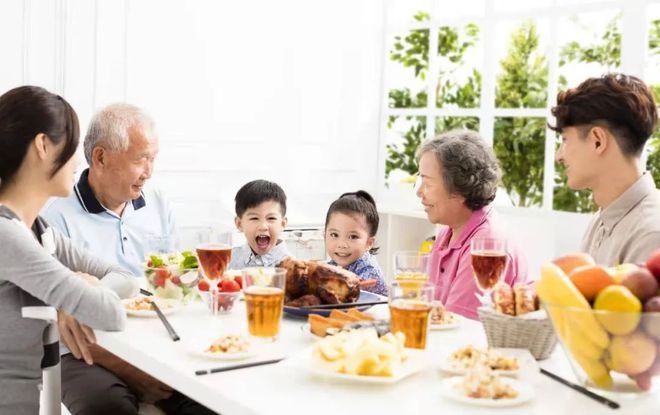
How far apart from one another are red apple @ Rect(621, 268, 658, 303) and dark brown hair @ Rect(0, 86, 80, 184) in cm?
146

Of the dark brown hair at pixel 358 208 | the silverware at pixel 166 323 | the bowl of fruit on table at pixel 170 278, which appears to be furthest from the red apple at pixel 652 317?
the dark brown hair at pixel 358 208

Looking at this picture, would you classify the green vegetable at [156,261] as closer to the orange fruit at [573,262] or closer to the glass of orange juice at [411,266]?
the glass of orange juice at [411,266]

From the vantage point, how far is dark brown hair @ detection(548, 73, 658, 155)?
8.01 ft

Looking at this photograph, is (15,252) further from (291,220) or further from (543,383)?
(291,220)

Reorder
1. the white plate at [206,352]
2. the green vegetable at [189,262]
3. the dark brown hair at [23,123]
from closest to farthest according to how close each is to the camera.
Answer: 1. the white plate at [206,352]
2. the dark brown hair at [23,123]
3. the green vegetable at [189,262]

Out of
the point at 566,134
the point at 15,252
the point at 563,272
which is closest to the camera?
the point at 563,272

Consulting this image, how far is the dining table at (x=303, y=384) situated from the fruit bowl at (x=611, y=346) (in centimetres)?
4

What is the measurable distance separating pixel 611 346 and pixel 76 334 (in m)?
1.26

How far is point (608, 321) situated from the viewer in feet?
4.69

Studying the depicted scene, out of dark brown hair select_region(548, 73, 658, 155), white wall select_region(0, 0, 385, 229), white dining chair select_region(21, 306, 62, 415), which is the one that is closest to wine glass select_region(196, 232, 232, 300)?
white dining chair select_region(21, 306, 62, 415)

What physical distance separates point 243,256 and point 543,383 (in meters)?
2.00

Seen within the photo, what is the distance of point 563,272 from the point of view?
5.11 ft

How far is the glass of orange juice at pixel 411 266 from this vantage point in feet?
6.95

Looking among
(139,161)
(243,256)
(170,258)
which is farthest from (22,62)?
(170,258)
